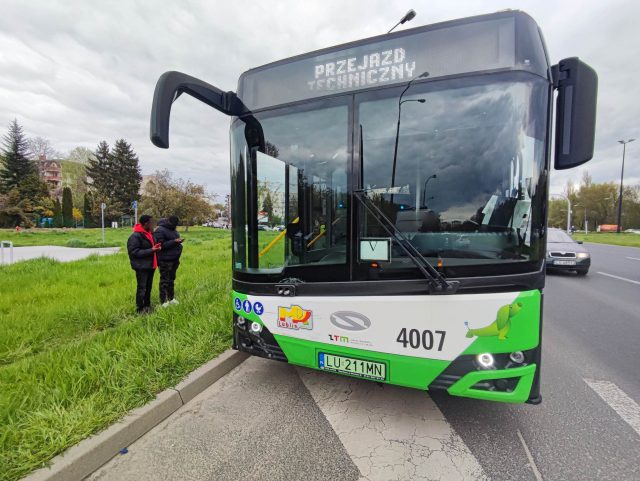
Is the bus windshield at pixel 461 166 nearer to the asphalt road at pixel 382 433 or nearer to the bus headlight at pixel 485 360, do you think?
the bus headlight at pixel 485 360

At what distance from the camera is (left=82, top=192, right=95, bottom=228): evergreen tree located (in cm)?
4833

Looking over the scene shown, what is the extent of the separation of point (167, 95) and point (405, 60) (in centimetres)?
178

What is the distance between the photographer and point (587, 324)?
542 cm

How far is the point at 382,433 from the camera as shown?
8.51 ft

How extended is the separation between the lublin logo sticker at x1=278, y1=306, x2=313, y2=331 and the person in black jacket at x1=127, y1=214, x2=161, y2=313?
12.2 ft

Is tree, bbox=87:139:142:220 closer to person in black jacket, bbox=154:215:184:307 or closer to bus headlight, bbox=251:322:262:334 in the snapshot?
person in black jacket, bbox=154:215:184:307

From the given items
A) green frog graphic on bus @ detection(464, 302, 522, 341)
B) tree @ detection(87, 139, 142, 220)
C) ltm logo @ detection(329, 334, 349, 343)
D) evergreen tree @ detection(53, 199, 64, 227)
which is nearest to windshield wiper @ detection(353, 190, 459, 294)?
green frog graphic on bus @ detection(464, 302, 522, 341)

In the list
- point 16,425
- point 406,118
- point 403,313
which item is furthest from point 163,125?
point 16,425

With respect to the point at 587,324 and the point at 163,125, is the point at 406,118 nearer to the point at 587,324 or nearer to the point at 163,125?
the point at 163,125

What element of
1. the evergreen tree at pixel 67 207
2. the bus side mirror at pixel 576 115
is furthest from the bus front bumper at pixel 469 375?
the evergreen tree at pixel 67 207

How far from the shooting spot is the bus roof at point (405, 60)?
2.30 meters

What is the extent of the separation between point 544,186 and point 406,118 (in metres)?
1.06

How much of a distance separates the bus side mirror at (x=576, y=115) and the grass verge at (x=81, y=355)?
374cm

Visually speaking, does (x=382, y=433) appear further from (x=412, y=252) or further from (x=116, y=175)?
(x=116, y=175)
